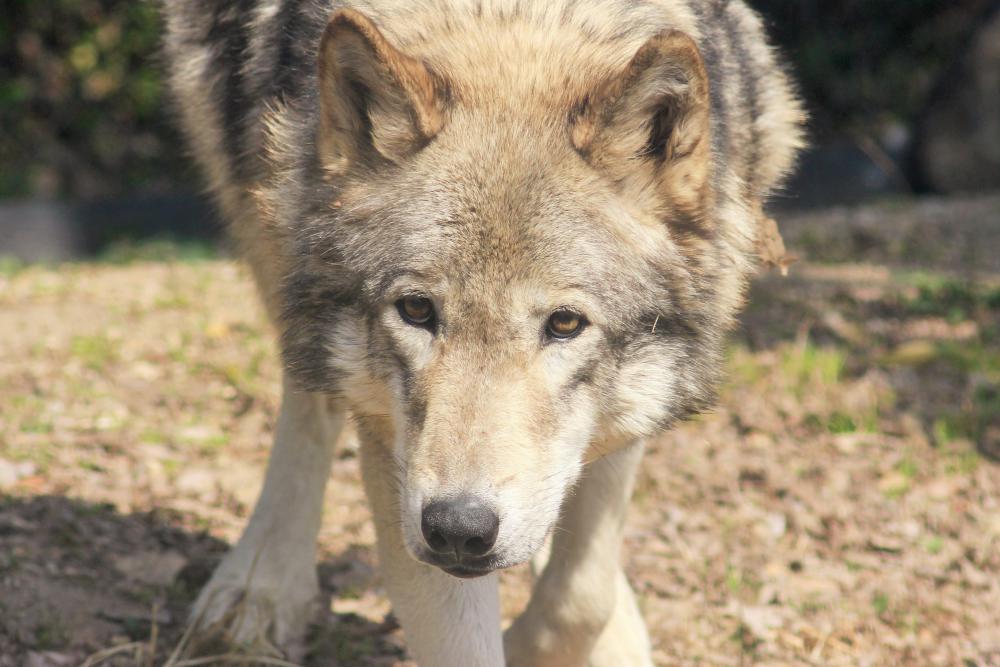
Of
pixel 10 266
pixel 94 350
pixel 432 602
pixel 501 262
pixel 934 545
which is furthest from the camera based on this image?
pixel 10 266

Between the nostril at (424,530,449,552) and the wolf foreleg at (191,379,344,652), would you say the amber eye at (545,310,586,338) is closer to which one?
the nostril at (424,530,449,552)

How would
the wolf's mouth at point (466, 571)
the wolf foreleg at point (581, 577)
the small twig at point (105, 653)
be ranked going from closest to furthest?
the wolf's mouth at point (466, 571)
the small twig at point (105, 653)
the wolf foreleg at point (581, 577)

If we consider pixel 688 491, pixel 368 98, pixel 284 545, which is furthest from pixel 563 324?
pixel 688 491

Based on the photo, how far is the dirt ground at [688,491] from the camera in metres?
3.76

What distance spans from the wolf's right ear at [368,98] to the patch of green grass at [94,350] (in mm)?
3387

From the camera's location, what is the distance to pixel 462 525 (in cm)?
Answer: 242

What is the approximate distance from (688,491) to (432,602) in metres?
2.15

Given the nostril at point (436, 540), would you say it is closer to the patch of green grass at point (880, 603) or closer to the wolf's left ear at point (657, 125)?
the wolf's left ear at point (657, 125)

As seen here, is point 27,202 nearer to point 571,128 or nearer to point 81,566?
point 81,566

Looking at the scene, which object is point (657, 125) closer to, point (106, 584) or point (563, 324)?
point (563, 324)

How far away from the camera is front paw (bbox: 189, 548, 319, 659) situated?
3730 millimetres

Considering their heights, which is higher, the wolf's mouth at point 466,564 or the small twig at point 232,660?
the wolf's mouth at point 466,564

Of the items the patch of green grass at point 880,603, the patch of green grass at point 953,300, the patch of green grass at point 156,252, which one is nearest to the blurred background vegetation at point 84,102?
the patch of green grass at point 156,252

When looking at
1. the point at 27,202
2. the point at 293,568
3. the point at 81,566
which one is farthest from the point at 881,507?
the point at 27,202
